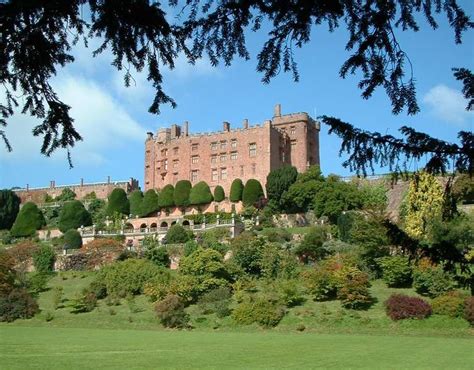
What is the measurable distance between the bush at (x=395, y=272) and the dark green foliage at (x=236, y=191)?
2815cm

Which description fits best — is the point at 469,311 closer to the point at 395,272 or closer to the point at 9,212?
the point at 395,272

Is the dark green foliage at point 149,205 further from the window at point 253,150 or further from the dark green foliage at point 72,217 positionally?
the window at point 253,150

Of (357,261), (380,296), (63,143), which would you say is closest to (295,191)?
(357,261)

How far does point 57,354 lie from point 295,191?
37508 millimetres

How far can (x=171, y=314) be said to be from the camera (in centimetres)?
2838

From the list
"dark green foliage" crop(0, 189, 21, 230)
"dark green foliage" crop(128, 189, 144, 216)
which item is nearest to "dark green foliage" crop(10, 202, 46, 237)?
"dark green foliage" crop(0, 189, 21, 230)

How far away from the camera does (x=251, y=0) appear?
4.26 m

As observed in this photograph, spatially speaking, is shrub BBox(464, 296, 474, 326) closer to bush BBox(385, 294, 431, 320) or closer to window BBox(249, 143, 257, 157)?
bush BBox(385, 294, 431, 320)

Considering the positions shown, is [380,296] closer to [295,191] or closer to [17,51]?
[295,191]

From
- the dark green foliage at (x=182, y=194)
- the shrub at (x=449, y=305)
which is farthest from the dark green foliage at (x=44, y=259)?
the shrub at (x=449, y=305)

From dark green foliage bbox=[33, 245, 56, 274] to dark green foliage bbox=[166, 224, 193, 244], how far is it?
918 centimetres

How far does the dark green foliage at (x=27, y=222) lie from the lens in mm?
61719

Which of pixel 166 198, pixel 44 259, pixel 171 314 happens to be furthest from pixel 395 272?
pixel 166 198

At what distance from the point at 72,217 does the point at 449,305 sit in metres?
43.4
